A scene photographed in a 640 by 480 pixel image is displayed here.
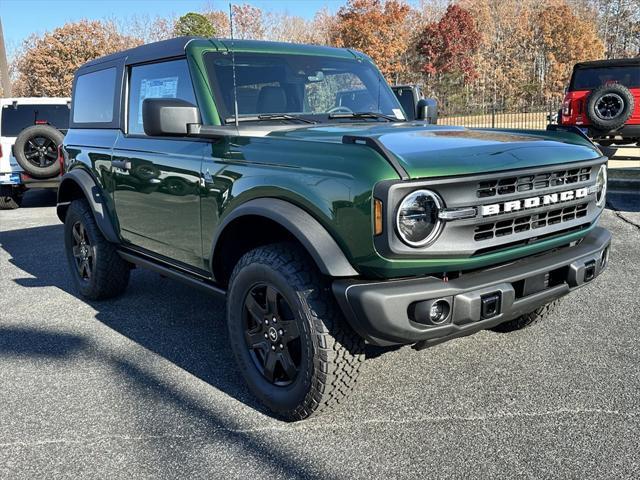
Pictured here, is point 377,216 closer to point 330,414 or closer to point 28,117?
point 330,414

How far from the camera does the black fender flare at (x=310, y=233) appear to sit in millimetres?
2500

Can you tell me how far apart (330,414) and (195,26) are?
23.5 m

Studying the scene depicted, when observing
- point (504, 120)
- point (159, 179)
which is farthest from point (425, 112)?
point (504, 120)

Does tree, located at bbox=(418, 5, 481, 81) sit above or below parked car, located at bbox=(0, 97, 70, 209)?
above

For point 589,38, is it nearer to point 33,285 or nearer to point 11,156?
point 11,156

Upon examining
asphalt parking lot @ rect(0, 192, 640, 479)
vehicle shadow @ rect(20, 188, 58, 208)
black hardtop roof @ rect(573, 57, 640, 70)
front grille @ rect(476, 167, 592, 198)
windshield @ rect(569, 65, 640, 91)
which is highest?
black hardtop roof @ rect(573, 57, 640, 70)

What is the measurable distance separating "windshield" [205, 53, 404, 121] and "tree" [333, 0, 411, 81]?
24795 mm

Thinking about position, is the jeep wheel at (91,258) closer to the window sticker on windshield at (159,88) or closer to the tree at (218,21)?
the window sticker on windshield at (159,88)

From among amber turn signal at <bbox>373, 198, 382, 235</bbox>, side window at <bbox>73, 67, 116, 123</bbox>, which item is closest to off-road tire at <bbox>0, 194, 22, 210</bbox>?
side window at <bbox>73, 67, 116, 123</bbox>

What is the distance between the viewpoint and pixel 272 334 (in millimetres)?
2902

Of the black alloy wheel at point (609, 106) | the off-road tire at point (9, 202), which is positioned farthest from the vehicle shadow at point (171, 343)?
the black alloy wheel at point (609, 106)

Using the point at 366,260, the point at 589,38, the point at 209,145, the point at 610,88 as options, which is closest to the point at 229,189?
the point at 209,145

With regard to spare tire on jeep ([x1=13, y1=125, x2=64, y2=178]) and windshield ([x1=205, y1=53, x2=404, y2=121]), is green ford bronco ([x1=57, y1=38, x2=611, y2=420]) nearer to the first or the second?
windshield ([x1=205, y1=53, x2=404, y2=121])

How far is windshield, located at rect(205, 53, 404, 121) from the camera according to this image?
3449 millimetres
